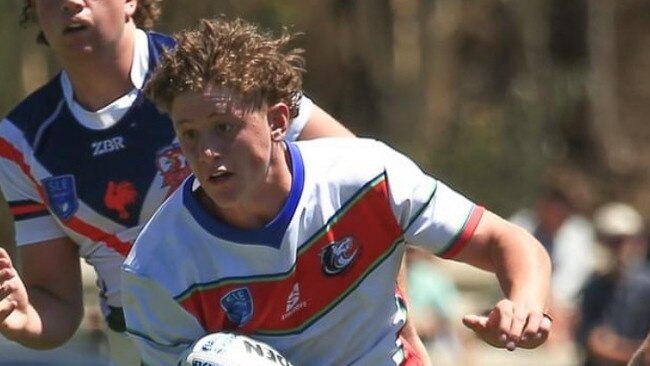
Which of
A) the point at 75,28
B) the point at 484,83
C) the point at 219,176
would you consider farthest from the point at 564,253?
the point at 484,83

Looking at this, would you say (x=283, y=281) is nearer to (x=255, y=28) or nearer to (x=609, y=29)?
(x=255, y=28)

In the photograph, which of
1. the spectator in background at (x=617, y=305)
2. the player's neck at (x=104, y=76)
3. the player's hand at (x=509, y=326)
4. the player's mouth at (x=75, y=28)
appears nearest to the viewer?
the player's hand at (x=509, y=326)

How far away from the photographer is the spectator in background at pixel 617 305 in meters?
12.4

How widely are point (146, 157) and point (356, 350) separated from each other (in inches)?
34.8

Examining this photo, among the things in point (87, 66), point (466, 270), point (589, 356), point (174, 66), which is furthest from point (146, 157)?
point (466, 270)

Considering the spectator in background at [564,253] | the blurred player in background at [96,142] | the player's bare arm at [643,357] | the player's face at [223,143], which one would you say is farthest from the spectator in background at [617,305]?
the player's face at [223,143]

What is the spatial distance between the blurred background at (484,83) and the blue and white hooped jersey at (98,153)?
13.1 meters

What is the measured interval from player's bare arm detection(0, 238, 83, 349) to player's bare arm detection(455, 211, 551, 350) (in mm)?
1270

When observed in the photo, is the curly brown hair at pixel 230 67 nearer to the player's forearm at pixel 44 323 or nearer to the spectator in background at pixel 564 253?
the player's forearm at pixel 44 323

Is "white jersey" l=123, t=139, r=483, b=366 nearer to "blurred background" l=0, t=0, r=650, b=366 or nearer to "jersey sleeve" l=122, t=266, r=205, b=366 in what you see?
"jersey sleeve" l=122, t=266, r=205, b=366

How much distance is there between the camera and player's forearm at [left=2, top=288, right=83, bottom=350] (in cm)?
575

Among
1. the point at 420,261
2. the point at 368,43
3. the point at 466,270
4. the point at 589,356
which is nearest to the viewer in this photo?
the point at 589,356

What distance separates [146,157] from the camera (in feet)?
19.0

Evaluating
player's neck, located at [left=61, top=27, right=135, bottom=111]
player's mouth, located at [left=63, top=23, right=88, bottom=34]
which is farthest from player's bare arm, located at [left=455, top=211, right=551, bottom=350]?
player's mouth, located at [left=63, top=23, right=88, bottom=34]
